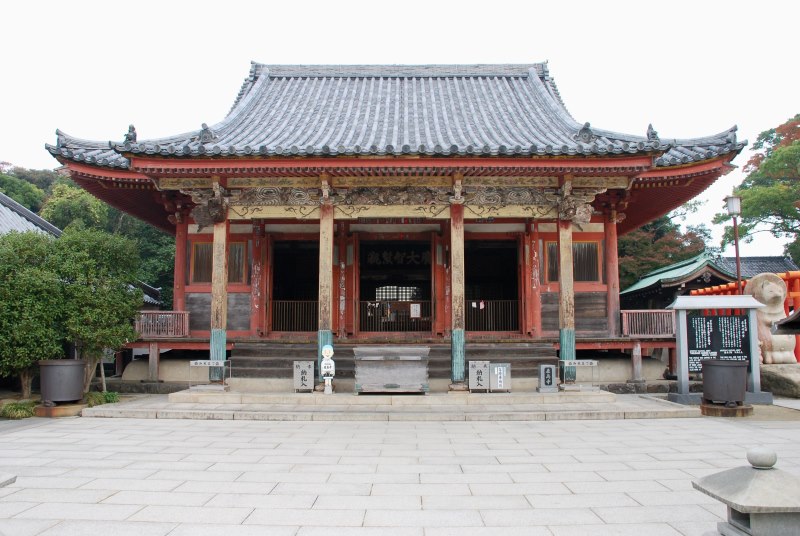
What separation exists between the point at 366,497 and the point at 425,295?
12436mm

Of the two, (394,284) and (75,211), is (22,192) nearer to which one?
(75,211)

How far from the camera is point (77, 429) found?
9.08 m

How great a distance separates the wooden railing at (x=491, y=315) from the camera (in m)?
16.2

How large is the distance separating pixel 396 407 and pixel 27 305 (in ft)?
24.3

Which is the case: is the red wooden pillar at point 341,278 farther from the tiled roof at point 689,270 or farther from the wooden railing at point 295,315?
the tiled roof at point 689,270

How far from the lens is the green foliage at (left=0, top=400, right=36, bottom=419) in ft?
33.9

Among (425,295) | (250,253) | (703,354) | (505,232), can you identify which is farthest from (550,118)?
(250,253)


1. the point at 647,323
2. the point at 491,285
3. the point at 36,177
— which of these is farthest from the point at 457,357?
the point at 36,177

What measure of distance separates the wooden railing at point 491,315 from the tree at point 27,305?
33.9 feet

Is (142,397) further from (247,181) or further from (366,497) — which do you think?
(366,497)

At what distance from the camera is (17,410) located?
34.1ft

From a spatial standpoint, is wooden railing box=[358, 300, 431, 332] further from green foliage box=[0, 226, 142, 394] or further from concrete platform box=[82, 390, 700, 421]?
green foliage box=[0, 226, 142, 394]

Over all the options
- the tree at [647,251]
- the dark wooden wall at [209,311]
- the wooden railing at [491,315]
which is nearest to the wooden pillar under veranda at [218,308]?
the dark wooden wall at [209,311]

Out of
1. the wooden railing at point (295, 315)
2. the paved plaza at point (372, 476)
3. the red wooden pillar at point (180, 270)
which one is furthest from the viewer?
the wooden railing at point (295, 315)
